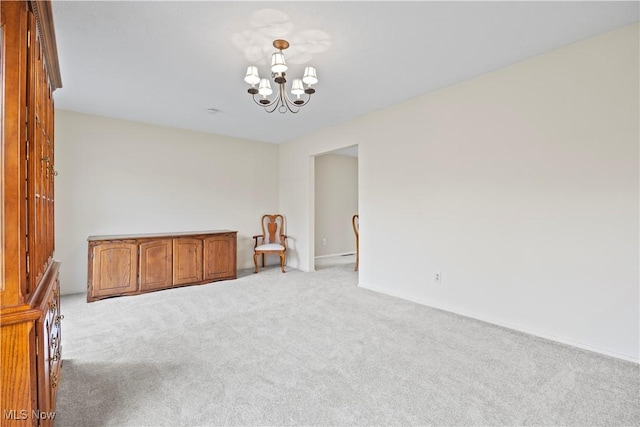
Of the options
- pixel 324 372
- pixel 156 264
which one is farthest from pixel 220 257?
pixel 324 372

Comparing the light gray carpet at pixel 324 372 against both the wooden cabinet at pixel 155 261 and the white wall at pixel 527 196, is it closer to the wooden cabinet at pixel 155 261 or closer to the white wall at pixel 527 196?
the white wall at pixel 527 196

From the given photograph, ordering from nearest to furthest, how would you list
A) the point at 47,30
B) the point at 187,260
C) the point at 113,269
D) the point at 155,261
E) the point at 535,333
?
the point at 47,30 → the point at 535,333 → the point at 113,269 → the point at 155,261 → the point at 187,260

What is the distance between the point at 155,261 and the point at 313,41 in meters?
3.47

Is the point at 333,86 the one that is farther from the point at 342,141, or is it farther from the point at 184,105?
the point at 184,105

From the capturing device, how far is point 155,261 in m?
4.25

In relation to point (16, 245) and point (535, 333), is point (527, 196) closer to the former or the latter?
point (535, 333)

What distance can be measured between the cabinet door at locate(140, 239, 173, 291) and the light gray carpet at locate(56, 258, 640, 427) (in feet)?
2.58

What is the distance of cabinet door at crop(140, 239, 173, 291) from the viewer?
416 cm

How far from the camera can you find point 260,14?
2.15m

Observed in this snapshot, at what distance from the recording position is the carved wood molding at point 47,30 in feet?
4.51

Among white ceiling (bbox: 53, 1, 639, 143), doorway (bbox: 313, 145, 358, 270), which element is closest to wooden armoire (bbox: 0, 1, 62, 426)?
white ceiling (bbox: 53, 1, 639, 143)

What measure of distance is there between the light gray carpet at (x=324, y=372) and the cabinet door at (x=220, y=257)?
1.30 meters

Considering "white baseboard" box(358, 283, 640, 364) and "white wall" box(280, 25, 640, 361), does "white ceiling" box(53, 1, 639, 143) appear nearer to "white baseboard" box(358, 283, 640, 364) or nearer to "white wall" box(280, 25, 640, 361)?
"white wall" box(280, 25, 640, 361)

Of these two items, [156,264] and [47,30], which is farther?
[156,264]
